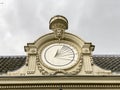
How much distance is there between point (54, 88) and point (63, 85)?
48cm

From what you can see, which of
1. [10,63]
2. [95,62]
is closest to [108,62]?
[95,62]

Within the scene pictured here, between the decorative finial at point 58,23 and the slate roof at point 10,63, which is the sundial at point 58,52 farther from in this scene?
the slate roof at point 10,63

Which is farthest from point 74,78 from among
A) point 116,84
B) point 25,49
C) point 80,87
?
point 25,49

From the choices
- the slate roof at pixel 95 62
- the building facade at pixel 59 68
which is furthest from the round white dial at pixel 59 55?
the slate roof at pixel 95 62

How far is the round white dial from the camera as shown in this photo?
71.6 feet

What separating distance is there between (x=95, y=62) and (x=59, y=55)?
13.0 feet

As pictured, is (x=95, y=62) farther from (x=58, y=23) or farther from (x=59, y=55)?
(x=59, y=55)

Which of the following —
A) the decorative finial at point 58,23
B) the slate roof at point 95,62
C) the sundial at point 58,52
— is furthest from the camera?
the decorative finial at point 58,23

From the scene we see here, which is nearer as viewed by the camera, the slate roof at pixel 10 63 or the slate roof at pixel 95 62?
the slate roof at pixel 10 63

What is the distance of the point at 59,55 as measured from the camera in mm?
22453

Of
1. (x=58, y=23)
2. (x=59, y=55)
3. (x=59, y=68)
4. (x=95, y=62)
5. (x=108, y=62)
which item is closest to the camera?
(x=59, y=68)

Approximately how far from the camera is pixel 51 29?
2373cm

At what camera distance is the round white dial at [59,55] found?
21828mm

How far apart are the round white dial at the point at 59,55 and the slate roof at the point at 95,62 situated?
6.53ft
